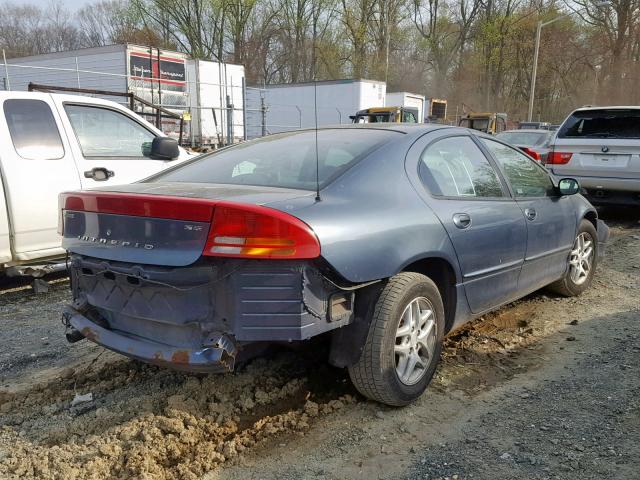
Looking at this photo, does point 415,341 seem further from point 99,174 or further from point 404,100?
point 404,100

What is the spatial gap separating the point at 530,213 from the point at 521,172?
42 cm

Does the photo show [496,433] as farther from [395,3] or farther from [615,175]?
[395,3]

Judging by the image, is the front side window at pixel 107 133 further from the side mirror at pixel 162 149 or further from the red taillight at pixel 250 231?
the red taillight at pixel 250 231

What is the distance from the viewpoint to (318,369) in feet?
11.0

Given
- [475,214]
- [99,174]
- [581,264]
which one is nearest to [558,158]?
[581,264]

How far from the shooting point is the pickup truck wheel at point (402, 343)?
272 centimetres

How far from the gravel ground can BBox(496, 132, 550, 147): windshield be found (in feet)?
31.4

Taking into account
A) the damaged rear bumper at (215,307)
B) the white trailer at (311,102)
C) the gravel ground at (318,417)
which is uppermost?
the white trailer at (311,102)

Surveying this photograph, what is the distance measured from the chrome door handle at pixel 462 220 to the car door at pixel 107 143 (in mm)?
2996

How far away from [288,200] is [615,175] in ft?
24.2

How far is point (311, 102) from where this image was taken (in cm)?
2208

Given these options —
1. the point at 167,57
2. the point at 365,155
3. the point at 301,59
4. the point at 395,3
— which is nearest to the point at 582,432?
the point at 365,155

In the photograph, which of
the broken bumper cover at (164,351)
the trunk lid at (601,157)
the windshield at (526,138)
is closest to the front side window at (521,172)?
the broken bumper cover at (164,351)

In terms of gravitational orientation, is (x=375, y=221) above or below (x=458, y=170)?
below
